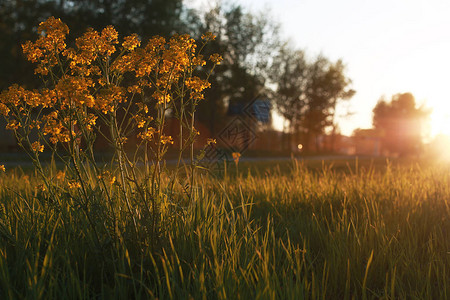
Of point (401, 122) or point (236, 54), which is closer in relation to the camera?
point (236, 54)

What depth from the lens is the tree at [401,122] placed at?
40906 mm

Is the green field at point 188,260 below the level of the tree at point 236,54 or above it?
below

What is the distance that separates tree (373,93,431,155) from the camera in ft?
134

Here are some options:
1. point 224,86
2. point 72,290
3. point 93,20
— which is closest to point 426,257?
point 72,290

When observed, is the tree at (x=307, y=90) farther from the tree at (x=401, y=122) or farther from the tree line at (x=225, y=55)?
the tree at (x=401, y=122)

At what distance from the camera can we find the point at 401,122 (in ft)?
168

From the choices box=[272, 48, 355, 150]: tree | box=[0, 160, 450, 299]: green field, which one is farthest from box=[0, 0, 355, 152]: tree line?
box=[0, 160, 450, 299]: green field

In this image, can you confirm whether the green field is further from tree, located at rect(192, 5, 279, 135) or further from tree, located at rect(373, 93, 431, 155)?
tree, located at rect(373, 93, 431, 155)

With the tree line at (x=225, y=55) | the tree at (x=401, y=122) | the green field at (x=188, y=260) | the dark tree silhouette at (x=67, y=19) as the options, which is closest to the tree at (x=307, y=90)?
the tree line at (x=225, y=55)

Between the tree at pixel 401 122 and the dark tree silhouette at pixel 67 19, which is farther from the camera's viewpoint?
the tree at pixel 401 122

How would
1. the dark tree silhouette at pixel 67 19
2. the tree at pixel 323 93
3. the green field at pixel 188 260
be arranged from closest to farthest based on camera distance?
1. the green field at pixel 188 260
2. the dark tree silhouette at pixel 67 19
3. the tree at pixel 323 93

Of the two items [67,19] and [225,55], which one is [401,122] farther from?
[67,19]

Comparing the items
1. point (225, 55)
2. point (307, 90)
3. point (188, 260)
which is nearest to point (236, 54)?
point (225, 55)

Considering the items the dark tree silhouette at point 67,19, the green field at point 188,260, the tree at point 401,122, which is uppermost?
the dark tree silhouette at point 67,19
